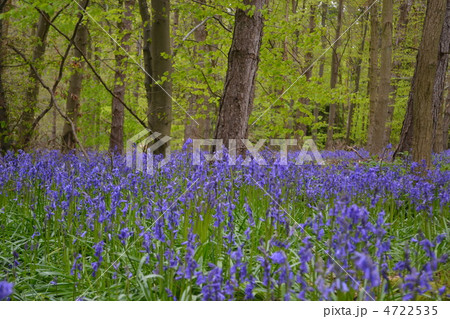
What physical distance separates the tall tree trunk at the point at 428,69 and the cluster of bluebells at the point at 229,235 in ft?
2.14

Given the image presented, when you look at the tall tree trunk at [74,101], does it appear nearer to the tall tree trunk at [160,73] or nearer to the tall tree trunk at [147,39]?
the tall tree trunk at [147,39]

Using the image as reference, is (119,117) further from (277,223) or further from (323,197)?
(277,223)

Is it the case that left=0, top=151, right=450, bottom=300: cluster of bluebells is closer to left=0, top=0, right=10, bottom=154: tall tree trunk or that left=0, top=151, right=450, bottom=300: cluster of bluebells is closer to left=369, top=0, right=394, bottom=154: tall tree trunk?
left=0, top=0, right=10, bottom=154: tall tree trunk

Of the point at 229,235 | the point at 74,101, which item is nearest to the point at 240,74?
the point at 229,235

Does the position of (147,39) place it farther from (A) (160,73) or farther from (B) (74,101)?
(B) (74,101)

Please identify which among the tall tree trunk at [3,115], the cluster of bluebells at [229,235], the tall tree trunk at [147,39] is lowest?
the cluster of bluebells at [229,235]

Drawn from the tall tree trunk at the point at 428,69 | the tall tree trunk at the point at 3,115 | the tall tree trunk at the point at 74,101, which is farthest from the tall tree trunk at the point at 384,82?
the tall tree trunk at the point at 3,115

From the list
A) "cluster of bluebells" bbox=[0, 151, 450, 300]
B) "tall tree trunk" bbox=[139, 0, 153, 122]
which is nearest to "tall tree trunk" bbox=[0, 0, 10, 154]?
"cluster of bluebells" bbox=[0, 151, 450, 300]

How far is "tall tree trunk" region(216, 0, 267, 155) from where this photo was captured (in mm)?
5461

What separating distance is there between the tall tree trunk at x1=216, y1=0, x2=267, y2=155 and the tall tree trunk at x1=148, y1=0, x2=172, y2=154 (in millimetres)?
1751

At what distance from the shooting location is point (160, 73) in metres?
7.15

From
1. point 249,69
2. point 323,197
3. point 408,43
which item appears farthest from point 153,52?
point 408,43

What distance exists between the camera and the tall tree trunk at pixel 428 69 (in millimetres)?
4816

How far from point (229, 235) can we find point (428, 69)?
13.2 ft
